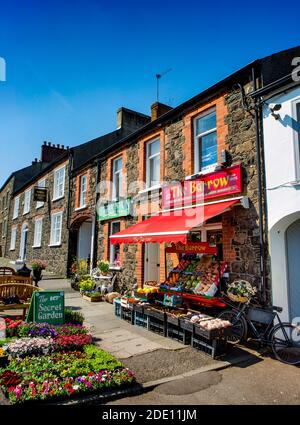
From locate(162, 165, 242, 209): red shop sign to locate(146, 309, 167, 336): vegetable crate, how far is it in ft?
11.6

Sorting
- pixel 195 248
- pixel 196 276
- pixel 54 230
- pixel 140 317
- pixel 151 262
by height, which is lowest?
pixel 140 317

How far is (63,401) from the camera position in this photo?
13.1ft

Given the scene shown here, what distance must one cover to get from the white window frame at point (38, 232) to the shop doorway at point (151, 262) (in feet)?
43.7

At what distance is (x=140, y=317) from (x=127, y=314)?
0.72 m

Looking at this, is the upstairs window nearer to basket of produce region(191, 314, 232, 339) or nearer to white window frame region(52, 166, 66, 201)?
white window frame region(52, 166, 66, 201)

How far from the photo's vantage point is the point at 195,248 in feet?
27.7

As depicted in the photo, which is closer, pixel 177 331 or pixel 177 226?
pixel 177 331

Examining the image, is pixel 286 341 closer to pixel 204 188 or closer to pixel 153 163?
pixel 204 188

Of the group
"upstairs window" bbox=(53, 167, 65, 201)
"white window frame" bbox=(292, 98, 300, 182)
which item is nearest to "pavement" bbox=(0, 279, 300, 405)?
"white window frame" bbox=(292, 98, 300, 182)

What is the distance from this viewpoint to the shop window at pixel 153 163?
38.2 ft

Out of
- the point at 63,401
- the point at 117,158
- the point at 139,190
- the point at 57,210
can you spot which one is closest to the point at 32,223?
the point at 57,210

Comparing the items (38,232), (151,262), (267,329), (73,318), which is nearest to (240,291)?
(267,329)

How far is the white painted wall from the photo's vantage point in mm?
6664

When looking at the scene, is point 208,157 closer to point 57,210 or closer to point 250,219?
point 250,219
